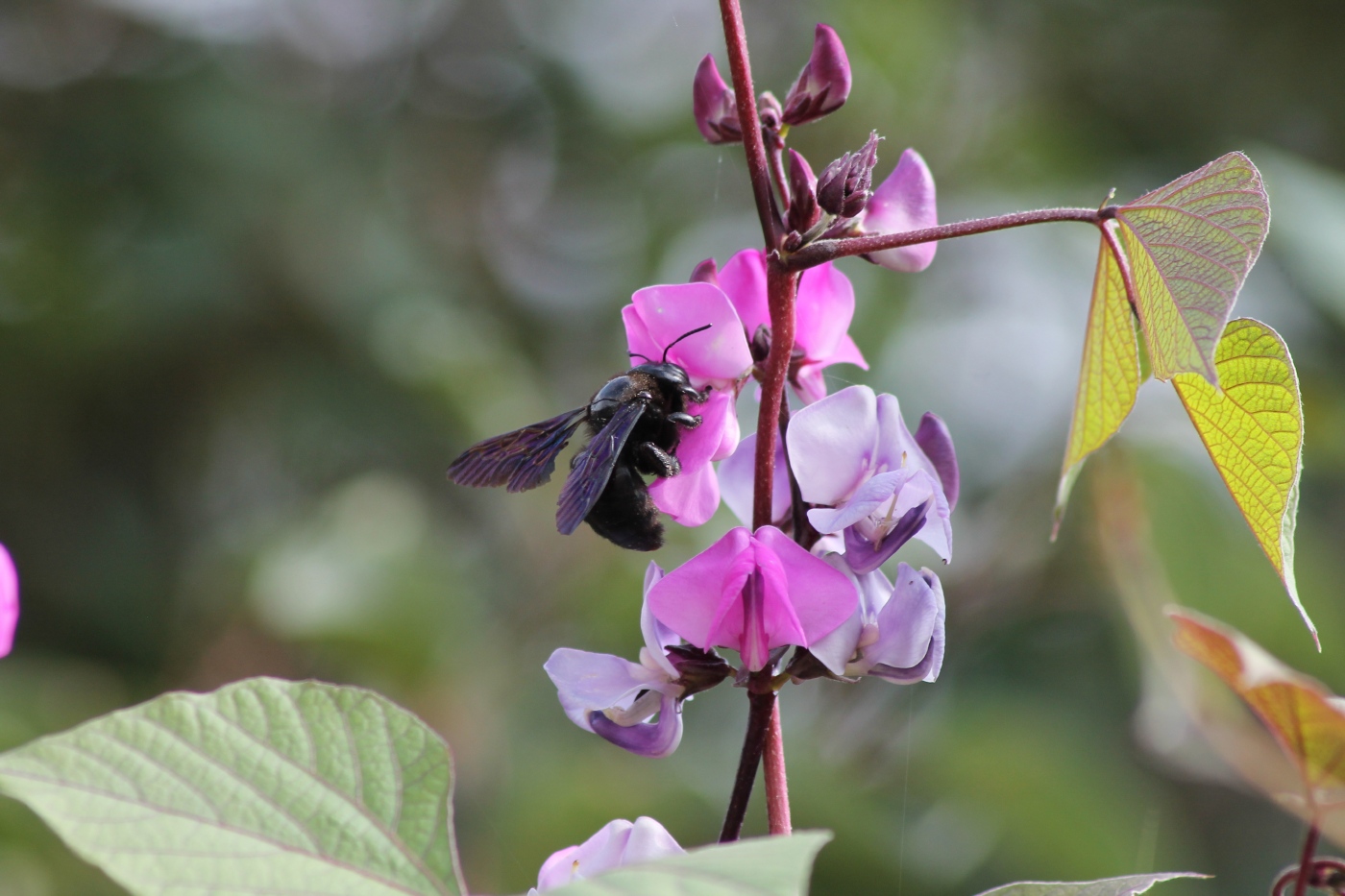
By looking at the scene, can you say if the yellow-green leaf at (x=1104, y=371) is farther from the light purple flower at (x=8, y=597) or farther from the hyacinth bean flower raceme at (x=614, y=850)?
the light purple flower at (x=8, y=597)

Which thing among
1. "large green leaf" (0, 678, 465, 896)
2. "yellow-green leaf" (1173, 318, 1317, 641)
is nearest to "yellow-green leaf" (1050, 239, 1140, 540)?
"yellow-green leaf" (1173, 318, 1317, 641)

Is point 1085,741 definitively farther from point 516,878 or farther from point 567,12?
point 567,12

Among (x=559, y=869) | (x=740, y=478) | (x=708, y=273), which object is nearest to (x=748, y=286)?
(x=708, y=273)

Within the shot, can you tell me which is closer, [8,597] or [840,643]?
[8,597]

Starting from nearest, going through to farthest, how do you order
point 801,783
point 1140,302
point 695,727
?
point 1140,302 < point 801,783 < point 695,727

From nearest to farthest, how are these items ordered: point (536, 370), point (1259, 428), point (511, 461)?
point (1259, 428), point (511, 461), point (536, 370)

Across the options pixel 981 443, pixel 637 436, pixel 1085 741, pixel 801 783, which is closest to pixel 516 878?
pixel 801 783

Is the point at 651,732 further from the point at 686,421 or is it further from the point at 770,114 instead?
the point at 770,114
